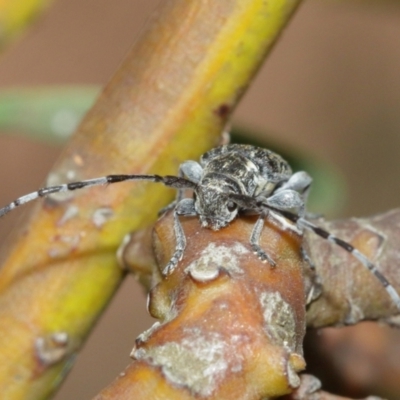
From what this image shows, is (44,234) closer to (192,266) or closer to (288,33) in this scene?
(192,266)

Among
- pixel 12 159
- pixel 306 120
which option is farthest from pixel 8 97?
pixel 306 120

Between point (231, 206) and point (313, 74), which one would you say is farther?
point (313, 74)

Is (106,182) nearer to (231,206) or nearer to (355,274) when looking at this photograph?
(231,206)

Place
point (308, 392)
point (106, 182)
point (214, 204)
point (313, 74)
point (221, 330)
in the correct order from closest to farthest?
1. point (221, 330)
2. point (308, 392)
3. point (214, 204)
4. point (106, 182)
5. point (313, 74)

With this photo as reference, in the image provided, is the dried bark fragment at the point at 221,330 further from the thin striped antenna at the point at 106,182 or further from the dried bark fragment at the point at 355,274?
the thin striped antenna at the point at 106,182

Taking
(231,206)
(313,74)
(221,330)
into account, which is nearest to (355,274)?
(231,206)

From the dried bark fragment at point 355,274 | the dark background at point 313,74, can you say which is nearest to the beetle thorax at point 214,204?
the dried bark fragment at point 355,274
